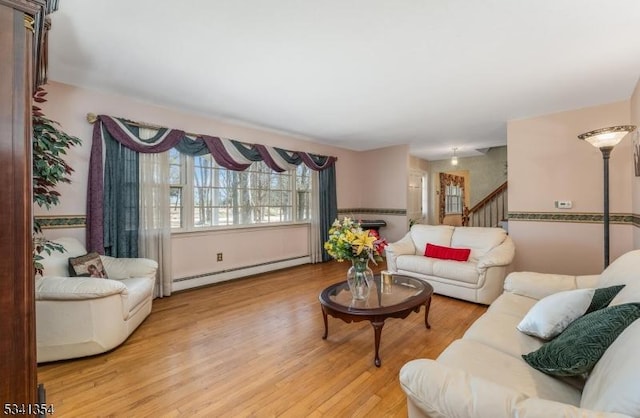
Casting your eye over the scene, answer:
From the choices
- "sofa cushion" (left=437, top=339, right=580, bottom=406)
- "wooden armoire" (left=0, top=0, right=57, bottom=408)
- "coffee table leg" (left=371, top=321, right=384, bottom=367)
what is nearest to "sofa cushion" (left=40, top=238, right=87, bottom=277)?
"wooden armoire" (left=0, top=0, right=57, bottom=408)

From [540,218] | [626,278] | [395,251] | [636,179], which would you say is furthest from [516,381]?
[540,218]

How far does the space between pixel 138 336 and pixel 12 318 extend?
1943 millimetres

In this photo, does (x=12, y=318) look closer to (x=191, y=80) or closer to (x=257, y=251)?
(x=191, y=80)

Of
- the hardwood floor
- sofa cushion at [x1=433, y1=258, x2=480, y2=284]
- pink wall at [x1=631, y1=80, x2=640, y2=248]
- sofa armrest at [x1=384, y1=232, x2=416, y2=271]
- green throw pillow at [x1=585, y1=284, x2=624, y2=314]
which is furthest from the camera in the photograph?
sofa armrest at [x1=384, y1=232, x2=416, y2=271]

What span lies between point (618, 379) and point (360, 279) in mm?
1718

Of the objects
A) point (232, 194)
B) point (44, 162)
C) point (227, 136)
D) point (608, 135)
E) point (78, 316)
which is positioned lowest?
point (78, 316)

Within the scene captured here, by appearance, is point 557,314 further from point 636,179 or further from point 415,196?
point 415,196

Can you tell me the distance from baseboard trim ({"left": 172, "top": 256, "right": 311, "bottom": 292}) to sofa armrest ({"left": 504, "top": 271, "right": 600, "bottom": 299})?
3416 mm

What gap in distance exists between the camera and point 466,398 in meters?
0.88

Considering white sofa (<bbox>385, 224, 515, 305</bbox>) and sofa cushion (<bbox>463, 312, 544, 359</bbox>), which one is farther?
white sofa (<bbox>385, 224, 515, 305</bbox>)

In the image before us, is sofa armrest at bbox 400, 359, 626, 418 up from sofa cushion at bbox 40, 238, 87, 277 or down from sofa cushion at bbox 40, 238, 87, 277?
down

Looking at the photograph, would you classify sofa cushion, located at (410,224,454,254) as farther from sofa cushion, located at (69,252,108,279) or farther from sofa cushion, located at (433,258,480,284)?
sofa cushion, located at (69,252,108,279)

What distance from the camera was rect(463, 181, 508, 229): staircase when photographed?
6.03 metres

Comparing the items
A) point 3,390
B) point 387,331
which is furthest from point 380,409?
point 3,390
